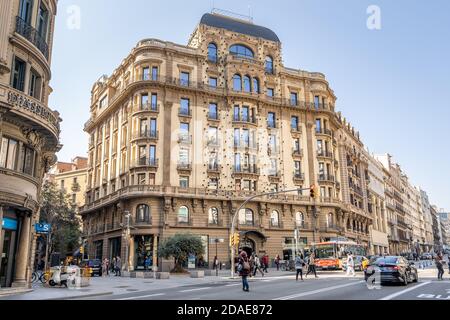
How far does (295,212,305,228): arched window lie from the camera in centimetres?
4969

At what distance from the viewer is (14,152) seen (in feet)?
64.5

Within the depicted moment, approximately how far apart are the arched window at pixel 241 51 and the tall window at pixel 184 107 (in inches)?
370

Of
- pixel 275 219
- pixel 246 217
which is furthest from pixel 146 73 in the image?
pixel 275 219

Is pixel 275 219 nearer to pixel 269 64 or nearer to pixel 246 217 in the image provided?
pixel 246 217

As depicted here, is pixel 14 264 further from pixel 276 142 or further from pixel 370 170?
pixel 370 170

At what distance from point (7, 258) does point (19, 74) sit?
9.02 metres

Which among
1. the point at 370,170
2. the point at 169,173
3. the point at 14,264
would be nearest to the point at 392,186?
the point at 370,170

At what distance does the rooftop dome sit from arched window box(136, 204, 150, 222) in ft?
77.9

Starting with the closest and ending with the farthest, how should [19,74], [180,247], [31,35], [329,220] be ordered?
1. [19,74]
2. [31,35]
3. [180,247]
4. [329,220]

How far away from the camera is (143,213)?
42.3 m

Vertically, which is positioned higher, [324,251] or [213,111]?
[213,111]

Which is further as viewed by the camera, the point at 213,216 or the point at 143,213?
the point at 213,216

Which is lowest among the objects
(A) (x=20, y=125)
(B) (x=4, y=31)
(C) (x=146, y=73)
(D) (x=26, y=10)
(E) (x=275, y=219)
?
(E) (x=275, y=219)

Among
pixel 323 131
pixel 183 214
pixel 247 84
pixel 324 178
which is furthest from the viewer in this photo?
pixel 323 131
